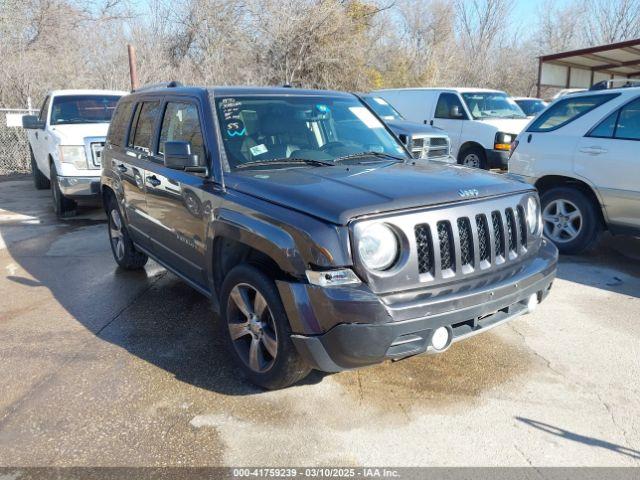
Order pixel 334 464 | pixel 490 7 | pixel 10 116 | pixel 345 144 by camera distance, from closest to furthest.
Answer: pixel 334 464 < pixel 345 144 < pixel 10 116 < pixel 490 7

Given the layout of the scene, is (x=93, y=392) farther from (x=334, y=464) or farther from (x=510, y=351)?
(x=510, y=351)

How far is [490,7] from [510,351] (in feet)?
145

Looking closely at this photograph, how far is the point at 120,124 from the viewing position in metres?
5.68

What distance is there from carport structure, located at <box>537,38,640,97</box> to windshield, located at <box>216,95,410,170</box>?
742 inches

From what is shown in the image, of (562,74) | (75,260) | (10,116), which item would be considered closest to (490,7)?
(562,74)

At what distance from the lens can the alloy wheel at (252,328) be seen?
329cm

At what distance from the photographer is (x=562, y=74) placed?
23766mm

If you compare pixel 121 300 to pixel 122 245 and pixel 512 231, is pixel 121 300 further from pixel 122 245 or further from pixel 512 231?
pixel 512 231

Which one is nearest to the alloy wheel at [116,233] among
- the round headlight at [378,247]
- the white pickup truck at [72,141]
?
the white pickup truck at [72,141]

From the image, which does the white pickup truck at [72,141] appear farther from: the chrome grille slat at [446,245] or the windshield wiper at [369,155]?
the chrome grille slat at [446,245]

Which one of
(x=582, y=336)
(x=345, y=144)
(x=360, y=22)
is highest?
(x=360, y=22)

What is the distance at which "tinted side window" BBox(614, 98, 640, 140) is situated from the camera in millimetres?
5598

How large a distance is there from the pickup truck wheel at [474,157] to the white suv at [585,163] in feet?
16.1

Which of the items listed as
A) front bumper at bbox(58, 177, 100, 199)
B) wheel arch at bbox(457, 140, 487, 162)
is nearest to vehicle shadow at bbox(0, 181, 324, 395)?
front bumper at bbox(58, 177, 100, 199)
